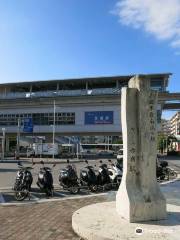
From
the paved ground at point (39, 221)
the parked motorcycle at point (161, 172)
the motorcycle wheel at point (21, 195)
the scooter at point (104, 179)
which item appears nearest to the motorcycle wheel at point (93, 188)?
the scooter at point (104, 179)

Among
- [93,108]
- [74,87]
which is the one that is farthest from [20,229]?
[74,87]

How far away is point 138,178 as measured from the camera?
26.7 feet

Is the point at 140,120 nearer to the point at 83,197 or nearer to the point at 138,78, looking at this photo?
the point at 138,78

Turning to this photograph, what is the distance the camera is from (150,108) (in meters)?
8.30

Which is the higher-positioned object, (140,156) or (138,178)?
(140,156)

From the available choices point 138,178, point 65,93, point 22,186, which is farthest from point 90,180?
point 65,93

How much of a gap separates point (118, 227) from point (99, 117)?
5202 cm

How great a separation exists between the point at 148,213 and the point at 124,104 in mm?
2461

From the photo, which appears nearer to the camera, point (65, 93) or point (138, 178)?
point (138, 178)

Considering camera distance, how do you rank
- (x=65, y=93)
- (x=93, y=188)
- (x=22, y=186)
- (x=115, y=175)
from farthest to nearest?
(x=65, y=93) → (x=115, y=175) → (x=93, y=188) → (x=22, y=186)

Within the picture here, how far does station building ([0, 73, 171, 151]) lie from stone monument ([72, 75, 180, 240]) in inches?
1853

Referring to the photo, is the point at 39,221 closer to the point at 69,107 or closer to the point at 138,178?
the point at 138,178

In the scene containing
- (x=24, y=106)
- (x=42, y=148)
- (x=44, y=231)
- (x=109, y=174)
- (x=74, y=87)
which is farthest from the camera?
(x=74, y=87)

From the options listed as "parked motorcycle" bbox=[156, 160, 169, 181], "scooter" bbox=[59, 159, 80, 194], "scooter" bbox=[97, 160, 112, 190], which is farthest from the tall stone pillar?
"parked motorcycle" bbox=[156, 160, 169, 181]
